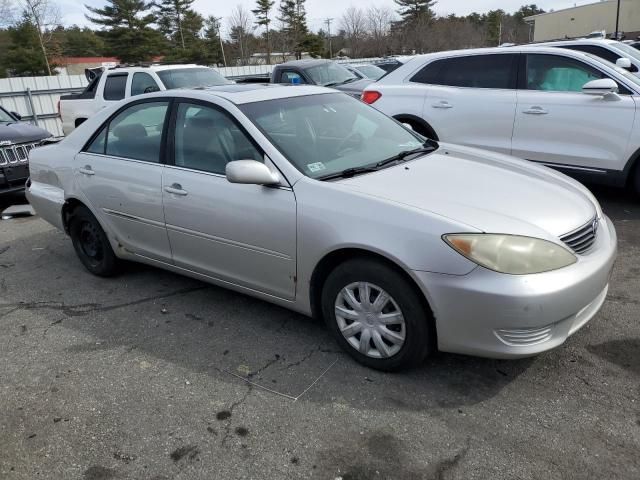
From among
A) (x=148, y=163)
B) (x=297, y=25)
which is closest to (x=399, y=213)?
(x=148, y=163)

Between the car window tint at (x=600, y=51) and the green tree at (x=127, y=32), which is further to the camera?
the green tree at (x=127, y=32)

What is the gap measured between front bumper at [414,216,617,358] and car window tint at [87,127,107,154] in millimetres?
3032

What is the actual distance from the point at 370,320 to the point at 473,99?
4309 millimetres

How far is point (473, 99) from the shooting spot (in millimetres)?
6445

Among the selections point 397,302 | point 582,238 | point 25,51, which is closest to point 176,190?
point 397,302

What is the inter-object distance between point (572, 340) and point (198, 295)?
2.74m

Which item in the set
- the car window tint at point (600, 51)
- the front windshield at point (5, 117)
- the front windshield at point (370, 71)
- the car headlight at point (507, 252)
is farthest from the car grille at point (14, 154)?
the front windshield at point (370, 71)

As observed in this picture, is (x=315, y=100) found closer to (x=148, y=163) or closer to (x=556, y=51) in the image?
(x=148, y=163)

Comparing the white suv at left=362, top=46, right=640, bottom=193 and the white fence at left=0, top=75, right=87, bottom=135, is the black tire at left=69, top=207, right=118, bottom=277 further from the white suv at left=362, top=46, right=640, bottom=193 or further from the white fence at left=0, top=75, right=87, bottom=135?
the white fence at left=0, top=75, right=87, bottom=135

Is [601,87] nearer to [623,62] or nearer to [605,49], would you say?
[623,62]

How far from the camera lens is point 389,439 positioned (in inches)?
102

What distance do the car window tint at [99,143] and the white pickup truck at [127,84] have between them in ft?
17.7

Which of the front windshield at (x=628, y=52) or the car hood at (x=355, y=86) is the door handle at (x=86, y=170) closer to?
the car hood at (x=355, y=86)

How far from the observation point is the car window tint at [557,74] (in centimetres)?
588
